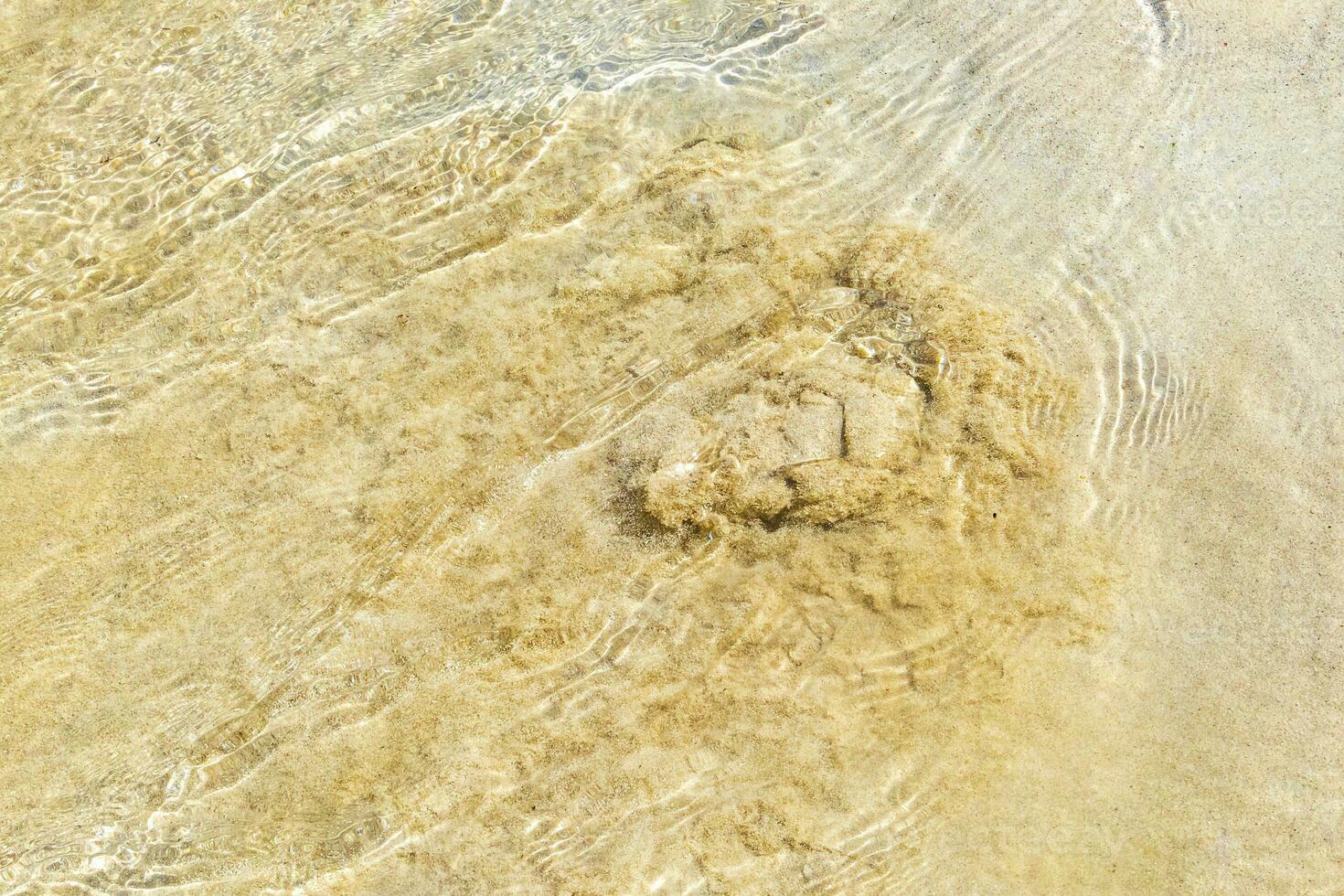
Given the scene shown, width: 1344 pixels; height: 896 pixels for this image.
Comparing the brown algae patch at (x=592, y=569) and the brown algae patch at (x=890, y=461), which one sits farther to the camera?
the brown algae patch at (x=890, y=461)

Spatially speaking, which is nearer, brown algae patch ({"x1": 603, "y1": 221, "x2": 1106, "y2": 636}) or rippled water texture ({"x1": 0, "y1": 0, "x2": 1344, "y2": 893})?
rippled water texture ({"x1": 0, "y1": 0, "x2": 1344, "y2": 893})

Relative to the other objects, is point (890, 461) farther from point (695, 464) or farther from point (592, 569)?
point (592, 569)

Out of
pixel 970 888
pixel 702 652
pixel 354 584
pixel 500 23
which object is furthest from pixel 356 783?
pixel 500 23

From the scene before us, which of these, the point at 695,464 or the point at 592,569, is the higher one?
the point at 695,464

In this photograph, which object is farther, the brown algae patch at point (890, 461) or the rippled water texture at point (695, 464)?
the brown algae patch at point (890, 461)

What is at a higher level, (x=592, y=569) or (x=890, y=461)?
(x=890, y=461)

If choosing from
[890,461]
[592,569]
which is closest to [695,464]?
[592,569]

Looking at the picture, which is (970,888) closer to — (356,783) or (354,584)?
(356,783)

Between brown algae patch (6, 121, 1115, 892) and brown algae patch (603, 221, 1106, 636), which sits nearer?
brown algae patch (6, 121, 1115, 892)
